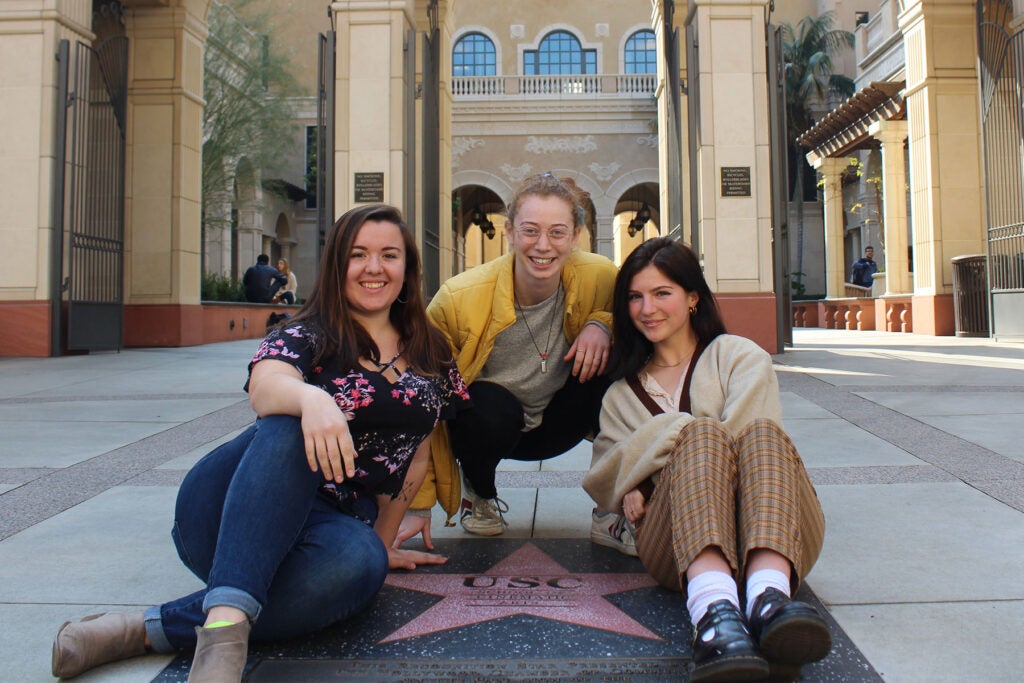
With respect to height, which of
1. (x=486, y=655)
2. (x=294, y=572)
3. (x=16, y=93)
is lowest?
(x=486, y=655)

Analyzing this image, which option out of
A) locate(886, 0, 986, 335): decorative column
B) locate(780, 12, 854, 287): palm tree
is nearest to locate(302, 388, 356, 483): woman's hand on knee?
locate(886, 0, 986, 335): decorative column

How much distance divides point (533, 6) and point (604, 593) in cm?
3103

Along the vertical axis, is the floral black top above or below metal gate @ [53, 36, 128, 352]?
below

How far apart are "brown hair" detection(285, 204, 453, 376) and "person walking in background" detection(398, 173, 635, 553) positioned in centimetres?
36

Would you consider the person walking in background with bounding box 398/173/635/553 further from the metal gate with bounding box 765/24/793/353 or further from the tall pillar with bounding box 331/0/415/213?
the tall pillar with bounding box 331/0/415/213

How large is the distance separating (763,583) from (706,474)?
0.29 m

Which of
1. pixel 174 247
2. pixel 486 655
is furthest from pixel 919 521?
pixel 174 247

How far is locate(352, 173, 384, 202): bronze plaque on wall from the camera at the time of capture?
374 inches

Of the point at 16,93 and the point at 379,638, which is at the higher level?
the point at 16,93

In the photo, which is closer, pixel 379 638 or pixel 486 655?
pixel 486 655

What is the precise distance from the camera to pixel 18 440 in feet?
15.1

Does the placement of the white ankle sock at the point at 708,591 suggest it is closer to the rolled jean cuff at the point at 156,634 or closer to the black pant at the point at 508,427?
the black pant at the point at 508,427

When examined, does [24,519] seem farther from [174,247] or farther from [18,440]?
[174,247]

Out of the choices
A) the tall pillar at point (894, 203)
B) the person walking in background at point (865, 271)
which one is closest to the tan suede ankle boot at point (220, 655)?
the tall pillar at point (894, 203)
